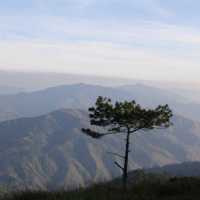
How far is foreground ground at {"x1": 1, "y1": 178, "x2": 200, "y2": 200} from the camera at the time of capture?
1706cm

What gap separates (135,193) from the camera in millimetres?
18297

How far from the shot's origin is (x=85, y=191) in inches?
751

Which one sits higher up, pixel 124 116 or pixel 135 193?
pixel 124 116

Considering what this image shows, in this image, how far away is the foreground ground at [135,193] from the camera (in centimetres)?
1706

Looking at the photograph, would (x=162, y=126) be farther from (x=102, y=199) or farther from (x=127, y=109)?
(x=102, y=199)

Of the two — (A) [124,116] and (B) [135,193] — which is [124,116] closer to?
(A) [124,116]

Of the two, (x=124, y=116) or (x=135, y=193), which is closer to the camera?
(x=135, y=193)

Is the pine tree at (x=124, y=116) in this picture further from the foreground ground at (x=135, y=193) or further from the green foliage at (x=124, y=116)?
the foreground ground at (x=135, y=193)

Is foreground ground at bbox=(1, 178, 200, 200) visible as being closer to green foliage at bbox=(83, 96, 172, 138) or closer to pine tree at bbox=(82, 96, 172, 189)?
pine tree at bbox=(82, 96, 172, 189)

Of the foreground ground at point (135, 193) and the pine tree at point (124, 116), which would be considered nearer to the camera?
the foreground ground at point (135, 193)

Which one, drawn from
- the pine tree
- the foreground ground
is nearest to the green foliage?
the pine tree

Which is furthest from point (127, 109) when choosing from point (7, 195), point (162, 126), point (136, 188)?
point (7, 195)

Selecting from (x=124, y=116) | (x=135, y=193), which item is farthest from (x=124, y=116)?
(x=135, y=193)

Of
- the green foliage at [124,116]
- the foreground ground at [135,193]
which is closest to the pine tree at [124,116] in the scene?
the green foliage at [124,116]
